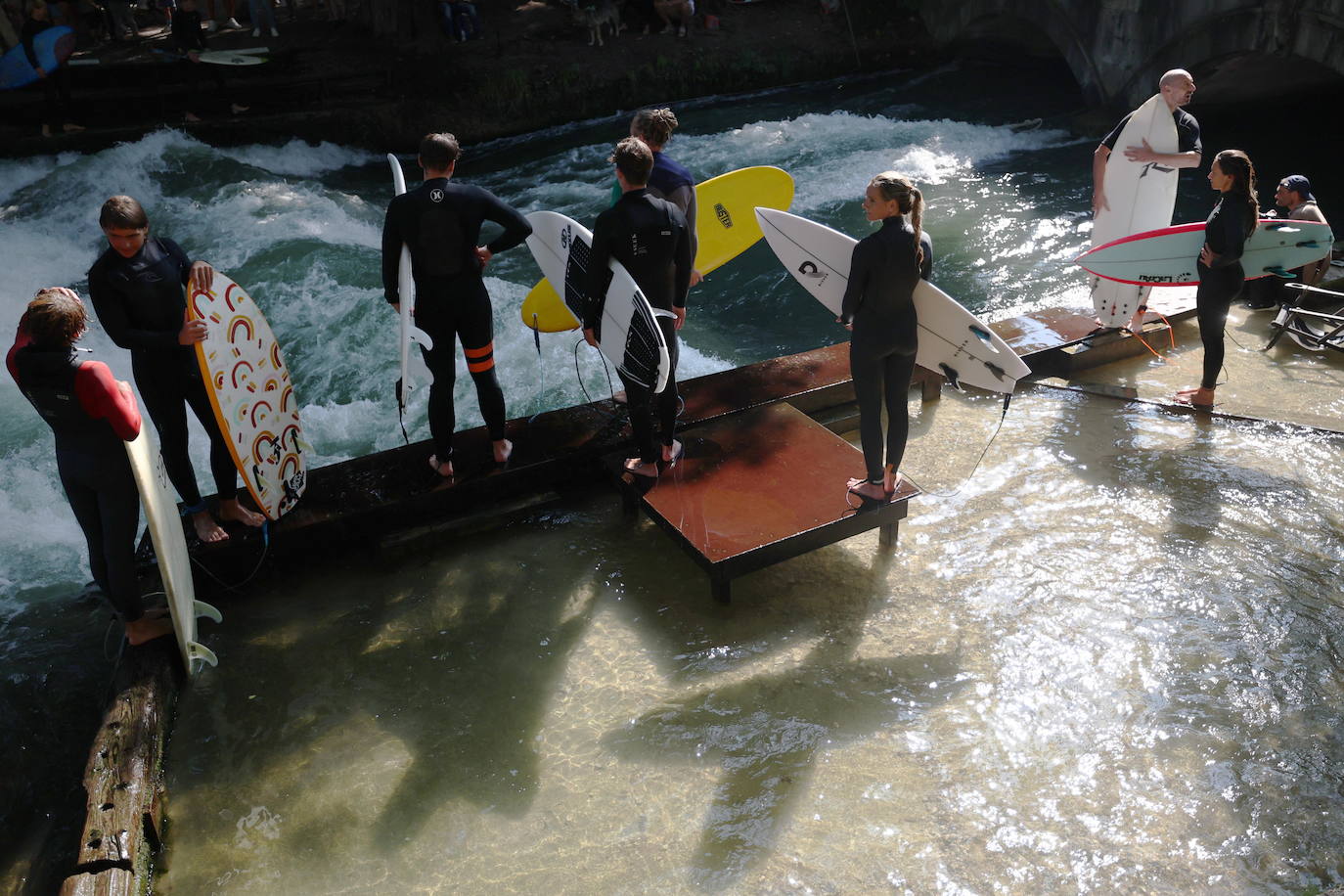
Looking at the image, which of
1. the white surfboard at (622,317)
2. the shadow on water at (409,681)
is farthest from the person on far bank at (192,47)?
the shadow on water at (409,681)

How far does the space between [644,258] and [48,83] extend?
1344 centimetres

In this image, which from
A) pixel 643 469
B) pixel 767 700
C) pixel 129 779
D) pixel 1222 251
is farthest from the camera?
pixel 1222 251

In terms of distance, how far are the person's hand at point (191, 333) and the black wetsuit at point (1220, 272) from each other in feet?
16.5

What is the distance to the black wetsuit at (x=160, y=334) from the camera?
3.96 m

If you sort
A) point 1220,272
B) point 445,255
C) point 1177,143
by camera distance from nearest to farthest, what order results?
1. point 445,255
2. point 1220,272
3. point 1177,143

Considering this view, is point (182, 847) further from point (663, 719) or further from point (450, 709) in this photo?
point (663, 719)

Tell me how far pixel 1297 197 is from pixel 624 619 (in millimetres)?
5462

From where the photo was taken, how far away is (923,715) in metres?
3.78

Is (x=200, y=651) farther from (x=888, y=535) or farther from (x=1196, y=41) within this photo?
(x=1196, y=41)

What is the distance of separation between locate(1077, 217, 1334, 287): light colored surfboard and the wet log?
558cm

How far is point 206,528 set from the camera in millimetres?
4574

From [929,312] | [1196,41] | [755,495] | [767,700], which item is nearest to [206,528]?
[755,495]

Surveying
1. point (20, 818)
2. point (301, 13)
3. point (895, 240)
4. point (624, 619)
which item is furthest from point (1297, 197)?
point (301, 13)

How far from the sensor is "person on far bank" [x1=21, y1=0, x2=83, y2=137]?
44.8 ft
